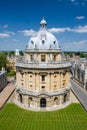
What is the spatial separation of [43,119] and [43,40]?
22721 millimetres

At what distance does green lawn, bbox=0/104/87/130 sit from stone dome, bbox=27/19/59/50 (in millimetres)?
18791

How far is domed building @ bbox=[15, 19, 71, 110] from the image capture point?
162 ft

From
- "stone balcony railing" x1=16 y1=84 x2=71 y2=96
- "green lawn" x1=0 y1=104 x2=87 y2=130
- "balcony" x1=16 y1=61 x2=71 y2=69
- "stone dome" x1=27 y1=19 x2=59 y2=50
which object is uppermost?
A: "stone dome" x1=27 y1=19 x2=59 y2=50

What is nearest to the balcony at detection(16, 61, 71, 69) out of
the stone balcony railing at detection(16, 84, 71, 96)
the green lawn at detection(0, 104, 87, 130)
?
the stone balcony railing at detection(16, 84, 71, 96)

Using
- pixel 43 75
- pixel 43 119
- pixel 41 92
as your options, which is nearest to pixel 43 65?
pixel 43 75

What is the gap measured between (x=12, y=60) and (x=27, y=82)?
3271 inches

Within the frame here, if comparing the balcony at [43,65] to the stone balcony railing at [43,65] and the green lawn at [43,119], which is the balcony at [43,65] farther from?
the green lawn at [43,119]

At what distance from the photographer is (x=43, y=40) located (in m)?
52.1

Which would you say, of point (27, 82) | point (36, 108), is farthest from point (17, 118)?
point (27, 82)

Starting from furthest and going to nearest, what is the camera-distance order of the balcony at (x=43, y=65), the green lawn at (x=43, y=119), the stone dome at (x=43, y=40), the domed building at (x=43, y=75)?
1. the stone dome at (x=43, y=40)
2. the domed building at (x=43, y=75)
3. the balcony at (x=43, y=65)
4. the green lawn at (x=43, y=119)

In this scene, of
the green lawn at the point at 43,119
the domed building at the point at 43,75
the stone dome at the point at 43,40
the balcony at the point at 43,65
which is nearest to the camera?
the green lawn at the point at 43,119

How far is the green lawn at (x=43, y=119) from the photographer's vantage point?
39.5 metres

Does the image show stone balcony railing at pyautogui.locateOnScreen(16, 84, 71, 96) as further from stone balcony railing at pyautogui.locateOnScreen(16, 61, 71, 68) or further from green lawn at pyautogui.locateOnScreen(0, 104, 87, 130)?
stone balcony railing at pyautogui.locateOnScreen(16, 61, 71, 68)

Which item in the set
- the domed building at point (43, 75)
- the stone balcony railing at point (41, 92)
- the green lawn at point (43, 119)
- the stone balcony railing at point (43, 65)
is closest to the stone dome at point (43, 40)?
the domed building at point (43, 75)
